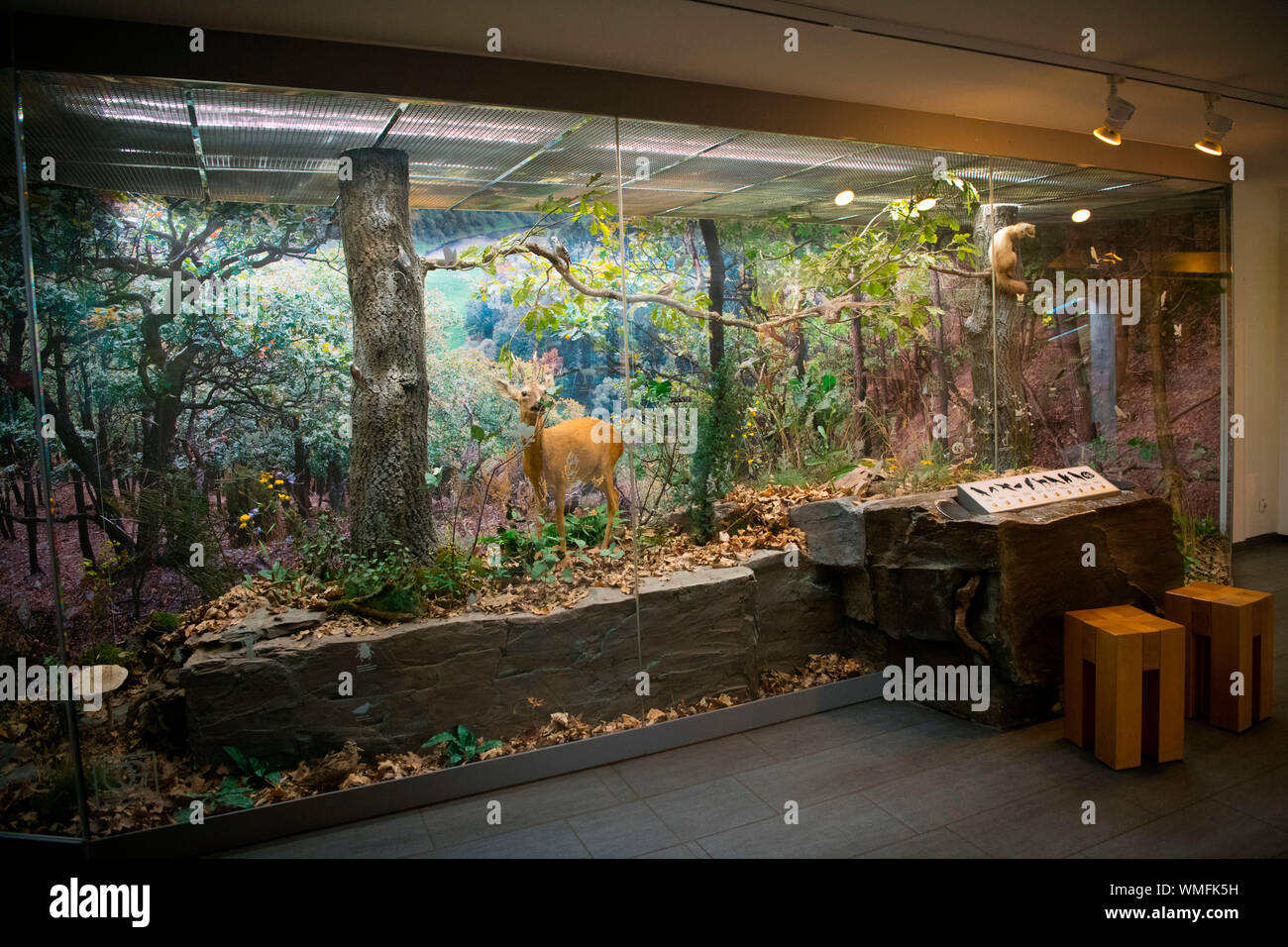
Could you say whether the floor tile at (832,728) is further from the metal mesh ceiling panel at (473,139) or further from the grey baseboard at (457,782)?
the metal mesh ceiling panel at (473,139)

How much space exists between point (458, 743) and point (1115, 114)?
4.88m

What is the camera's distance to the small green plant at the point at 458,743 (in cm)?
377

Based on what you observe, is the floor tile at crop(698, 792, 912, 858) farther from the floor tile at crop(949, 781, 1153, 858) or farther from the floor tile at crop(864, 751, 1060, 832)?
the floor tile at crop(949, 781, 1153, 858)

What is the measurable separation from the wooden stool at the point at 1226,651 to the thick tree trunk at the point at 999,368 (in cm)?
139

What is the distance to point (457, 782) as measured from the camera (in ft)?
12.3

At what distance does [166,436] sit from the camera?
340 centimetres

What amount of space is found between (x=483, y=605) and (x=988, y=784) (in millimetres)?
2483

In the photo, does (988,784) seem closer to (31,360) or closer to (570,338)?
(570,338)

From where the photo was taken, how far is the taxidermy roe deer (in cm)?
386

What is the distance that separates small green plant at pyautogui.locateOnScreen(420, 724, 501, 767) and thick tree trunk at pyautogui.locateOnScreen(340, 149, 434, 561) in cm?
86

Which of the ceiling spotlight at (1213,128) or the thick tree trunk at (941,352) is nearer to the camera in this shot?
the ceiling spotlight at (1213,128)

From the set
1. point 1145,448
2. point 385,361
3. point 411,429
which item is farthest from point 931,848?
point 1145,448

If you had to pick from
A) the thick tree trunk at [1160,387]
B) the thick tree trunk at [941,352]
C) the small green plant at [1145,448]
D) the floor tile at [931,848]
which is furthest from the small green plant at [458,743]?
the thick tree trunk at [1160,387]
